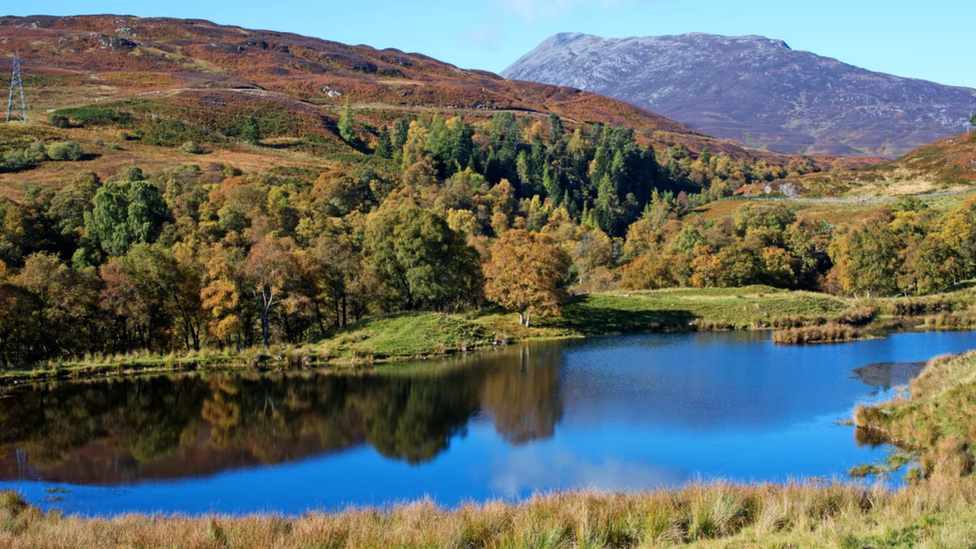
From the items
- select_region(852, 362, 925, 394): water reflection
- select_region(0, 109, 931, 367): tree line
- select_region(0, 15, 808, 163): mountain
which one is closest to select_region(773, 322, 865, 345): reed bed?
select_region(852, 362, 925, 394): water reflection

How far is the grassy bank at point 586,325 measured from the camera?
1826 inches

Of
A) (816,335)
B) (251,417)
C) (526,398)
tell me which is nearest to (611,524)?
(526,398)

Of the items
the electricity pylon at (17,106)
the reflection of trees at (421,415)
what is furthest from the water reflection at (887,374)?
the electricity pylon at (17,106)

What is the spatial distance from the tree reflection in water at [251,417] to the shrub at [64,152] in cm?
6198

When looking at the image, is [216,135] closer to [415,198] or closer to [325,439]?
[415,198]

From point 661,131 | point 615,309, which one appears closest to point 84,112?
point 615,309

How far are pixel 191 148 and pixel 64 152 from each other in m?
15.6

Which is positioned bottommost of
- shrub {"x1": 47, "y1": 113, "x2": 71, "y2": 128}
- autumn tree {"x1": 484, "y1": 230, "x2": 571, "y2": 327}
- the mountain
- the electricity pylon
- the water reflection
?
the water reflection

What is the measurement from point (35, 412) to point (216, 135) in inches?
3377

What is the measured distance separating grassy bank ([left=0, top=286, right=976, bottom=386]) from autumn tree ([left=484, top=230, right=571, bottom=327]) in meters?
1.84

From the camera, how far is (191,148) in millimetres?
103812

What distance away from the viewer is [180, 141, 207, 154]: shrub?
104 metres

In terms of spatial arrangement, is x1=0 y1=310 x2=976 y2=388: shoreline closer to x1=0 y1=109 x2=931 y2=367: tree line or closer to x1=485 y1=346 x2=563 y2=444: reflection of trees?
x1=0 y1=109 x2=931 y2=367: tree line

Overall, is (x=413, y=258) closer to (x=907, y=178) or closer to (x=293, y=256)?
(x=293, y=256)
